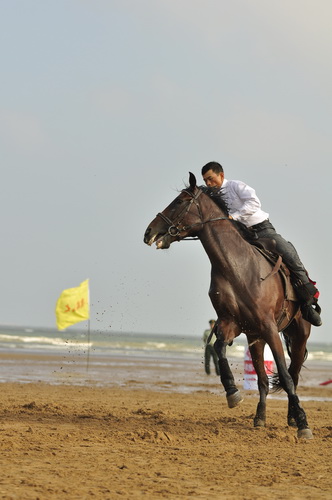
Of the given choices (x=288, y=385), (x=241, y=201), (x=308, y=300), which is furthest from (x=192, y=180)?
(x=288, y=385)

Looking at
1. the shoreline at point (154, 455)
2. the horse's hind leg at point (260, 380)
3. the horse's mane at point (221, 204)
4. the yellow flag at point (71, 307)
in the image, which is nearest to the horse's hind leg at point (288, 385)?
the shoreline at point (154, 455)

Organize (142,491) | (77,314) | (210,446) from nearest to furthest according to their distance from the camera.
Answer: (142,491) < (210,446) < (77,314)

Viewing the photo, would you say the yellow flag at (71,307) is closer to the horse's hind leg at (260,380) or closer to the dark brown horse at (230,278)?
the horse's hind leg at (260,380)

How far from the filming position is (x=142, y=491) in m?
6.15

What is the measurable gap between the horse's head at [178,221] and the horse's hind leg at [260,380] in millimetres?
2083

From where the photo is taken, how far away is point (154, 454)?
319 inches

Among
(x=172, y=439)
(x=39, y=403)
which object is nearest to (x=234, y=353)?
(x=39, y=403)

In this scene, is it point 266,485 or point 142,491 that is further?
point 266,485

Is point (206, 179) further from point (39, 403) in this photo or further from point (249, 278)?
point (39, 403)

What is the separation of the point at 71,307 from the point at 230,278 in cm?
2204

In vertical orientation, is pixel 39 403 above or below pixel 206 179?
below

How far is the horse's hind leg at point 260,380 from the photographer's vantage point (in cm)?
1095

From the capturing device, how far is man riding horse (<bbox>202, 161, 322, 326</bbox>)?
1060 cm

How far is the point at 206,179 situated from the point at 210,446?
356 centimetres
